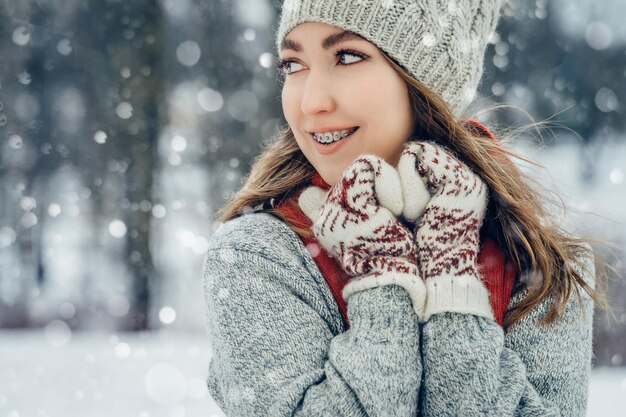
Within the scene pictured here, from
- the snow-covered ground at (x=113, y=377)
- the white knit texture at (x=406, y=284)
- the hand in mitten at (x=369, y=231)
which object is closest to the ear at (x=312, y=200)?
the hand in mitten at (x=369, y=231)

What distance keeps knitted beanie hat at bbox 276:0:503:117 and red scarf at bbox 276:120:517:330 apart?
38cm

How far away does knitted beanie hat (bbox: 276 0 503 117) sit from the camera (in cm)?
153

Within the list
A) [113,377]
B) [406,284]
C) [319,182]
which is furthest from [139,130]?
[406,284]

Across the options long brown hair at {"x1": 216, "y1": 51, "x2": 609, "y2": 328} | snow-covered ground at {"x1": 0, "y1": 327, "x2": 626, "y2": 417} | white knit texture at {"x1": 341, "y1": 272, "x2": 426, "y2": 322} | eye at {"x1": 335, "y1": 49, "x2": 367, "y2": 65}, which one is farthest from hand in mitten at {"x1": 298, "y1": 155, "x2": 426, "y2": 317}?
snow-covered ground at {"x1": 0, "y1": 327, "x2": 626, "y2": 417}

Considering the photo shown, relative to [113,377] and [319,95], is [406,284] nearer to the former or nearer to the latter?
[319,95]

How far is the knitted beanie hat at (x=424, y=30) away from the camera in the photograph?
153 cm

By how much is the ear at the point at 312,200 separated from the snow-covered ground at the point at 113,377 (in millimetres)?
2682

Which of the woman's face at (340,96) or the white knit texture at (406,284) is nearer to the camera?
the white knit texture at (406,284)

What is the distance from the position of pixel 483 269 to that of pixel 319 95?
0.57 meters

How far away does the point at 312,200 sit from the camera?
165 centimetres

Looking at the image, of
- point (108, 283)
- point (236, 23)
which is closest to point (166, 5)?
point (236, 23)

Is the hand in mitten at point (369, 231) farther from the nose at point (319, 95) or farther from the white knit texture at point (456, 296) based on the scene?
the nose at point (319, 95)

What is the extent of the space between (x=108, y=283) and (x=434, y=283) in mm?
5214

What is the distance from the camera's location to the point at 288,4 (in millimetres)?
1647
